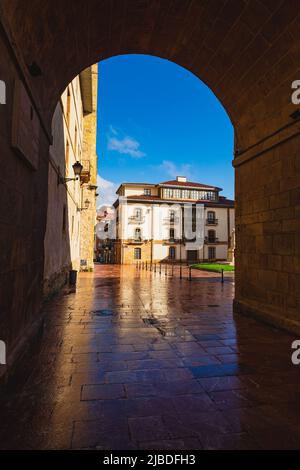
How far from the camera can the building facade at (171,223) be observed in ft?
138

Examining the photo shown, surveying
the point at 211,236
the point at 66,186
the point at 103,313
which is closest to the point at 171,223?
the point at 211,236

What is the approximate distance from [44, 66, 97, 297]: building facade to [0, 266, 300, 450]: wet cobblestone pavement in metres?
4.07

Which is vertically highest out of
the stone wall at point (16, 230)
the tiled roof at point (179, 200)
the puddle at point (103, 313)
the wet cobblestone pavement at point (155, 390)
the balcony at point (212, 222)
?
the tiled roof at point (179, 200)

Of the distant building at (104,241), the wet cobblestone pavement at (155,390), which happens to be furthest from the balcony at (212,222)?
the wet cobblestone pavement at (155,390)

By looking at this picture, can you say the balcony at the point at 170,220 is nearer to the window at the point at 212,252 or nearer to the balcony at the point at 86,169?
the window at the point at 212,252

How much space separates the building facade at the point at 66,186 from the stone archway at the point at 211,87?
341cm

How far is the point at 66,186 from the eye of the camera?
1215 centimetres

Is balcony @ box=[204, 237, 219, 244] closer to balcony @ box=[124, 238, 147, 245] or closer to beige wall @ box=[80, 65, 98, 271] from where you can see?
balcony @ box=[124, 238, 147, 245]

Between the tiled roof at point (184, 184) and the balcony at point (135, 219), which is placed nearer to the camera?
the balcony at point (135, 219)

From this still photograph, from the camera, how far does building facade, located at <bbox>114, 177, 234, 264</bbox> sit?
138 ft

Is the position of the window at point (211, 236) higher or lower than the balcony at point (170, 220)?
lower

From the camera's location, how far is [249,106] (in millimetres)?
6754

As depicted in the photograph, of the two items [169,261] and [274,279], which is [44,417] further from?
[169,261]

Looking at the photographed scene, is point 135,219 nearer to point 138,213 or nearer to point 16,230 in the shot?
point 138,213
